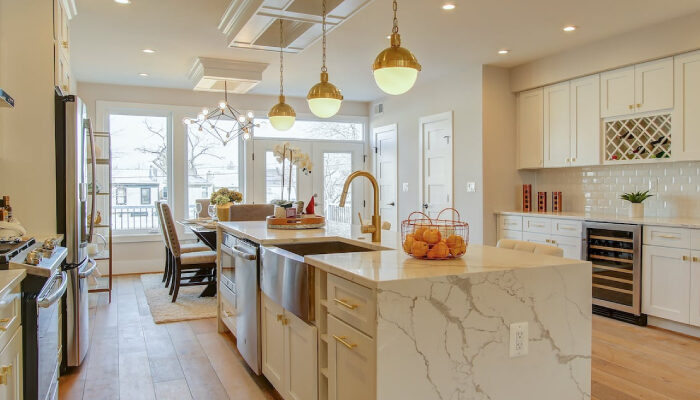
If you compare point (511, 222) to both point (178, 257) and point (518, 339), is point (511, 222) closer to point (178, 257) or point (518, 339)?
point (178, 257)

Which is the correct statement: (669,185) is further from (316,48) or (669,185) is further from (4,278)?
(4,278)

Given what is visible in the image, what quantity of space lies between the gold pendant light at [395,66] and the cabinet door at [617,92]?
124 inches

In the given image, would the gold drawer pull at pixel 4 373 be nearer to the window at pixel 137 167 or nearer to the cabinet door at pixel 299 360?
the cabinet door at pixel 299 360

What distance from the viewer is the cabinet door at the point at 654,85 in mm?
4512

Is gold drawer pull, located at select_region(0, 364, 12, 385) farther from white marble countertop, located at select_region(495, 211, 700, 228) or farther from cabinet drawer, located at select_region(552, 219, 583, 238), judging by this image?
cabinet drawer, located at select_region(552, 219, 583, 238)

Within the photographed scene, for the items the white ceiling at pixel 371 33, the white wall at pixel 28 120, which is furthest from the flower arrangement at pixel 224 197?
the white wall at pixel 28 120

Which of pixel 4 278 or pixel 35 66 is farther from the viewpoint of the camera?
pixel 35 66

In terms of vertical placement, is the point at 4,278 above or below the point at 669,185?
below

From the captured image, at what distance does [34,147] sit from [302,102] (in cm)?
524

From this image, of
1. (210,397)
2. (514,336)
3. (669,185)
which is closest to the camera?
(514,336)

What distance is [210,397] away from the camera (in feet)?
9.66

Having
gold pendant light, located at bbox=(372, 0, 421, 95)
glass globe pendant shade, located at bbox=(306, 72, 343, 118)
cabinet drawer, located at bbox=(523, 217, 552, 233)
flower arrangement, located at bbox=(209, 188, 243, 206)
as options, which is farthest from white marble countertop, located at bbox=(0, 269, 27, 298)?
cabinet drawer, located at bbox=(523, 217, 552, 233)

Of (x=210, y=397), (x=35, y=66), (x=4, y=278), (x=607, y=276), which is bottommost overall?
(x=210, y=397)

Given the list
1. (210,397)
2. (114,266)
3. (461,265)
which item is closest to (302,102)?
(114,266)
